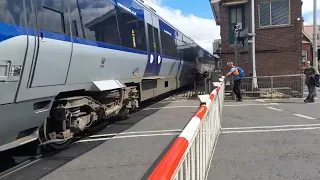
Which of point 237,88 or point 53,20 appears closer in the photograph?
point 53,20

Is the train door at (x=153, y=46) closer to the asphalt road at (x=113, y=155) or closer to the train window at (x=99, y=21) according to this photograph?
the asphalt road at (x=113, y=155)

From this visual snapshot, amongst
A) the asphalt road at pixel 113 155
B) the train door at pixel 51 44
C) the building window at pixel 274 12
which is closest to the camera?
the train door at pixel 51 44

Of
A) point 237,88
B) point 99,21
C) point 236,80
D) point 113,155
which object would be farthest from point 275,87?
point 113,155

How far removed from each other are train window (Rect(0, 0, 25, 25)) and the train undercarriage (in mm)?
1737

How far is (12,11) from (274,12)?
55.8 ft

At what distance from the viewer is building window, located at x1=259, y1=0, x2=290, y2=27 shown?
19.0m

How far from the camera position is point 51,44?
5312 mm

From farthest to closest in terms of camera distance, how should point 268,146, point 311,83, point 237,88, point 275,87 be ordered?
point 275,87 → point 237,88 → point 311,83 → point 268,146

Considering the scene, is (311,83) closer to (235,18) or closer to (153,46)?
(153,46)

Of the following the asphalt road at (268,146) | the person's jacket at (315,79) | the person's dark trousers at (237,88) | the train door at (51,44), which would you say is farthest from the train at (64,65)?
the person's jacket at (315,79)

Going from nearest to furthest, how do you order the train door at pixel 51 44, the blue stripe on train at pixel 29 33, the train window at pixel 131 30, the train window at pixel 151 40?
1. the blue stripe on train at pixel 29 33
2. the train door at pixel 51 44
3. the train window at pixel 131 30
4. the train window at pixel 151 40

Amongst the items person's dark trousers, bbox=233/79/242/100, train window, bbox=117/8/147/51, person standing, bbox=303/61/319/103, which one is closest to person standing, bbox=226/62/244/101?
person's dark trousers, bbox=233/79/242/100

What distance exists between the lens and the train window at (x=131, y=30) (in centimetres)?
874

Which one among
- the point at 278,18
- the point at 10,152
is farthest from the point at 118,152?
the point at 278,18
